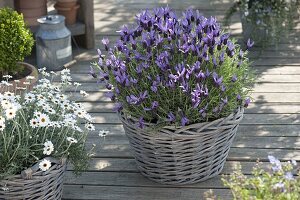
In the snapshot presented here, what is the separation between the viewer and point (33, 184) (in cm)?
276

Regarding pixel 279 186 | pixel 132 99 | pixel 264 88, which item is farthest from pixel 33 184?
pixel 264 88

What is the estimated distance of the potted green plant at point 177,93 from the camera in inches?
116

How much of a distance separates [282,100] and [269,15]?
0.95m

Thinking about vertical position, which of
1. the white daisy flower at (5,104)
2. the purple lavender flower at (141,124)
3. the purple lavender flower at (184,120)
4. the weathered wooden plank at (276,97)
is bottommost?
the weathered wooden plank at (276,97)

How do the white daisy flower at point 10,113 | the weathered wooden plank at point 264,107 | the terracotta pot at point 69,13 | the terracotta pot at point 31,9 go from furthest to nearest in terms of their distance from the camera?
1. the terracotta pot at point 69,13
2. the terracotta pot at point 31,9
3. the weathered wooden plank at point 264,107
4. the white daisy flower at point 10,113

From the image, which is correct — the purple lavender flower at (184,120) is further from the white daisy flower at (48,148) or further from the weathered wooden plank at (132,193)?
the white daisy flower at (48,148)

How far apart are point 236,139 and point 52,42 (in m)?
1.69

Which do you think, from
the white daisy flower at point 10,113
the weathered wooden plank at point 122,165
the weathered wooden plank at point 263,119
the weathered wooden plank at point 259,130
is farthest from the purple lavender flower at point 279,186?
the weathered wooden plank at point 263,119

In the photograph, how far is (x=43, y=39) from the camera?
4.72 metres

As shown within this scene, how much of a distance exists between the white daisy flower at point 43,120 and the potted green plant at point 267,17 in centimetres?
254

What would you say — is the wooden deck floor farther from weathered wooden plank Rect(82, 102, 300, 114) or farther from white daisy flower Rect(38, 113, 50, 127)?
white daisy flower Rect(38, 113, 50, 127)

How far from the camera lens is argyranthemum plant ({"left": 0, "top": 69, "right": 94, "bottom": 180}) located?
107 inches

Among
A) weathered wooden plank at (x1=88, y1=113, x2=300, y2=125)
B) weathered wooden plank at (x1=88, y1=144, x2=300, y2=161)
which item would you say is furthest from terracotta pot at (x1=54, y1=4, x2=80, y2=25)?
weathered wooden plank at (x1=88, y1=144, x2=300, y2=161)

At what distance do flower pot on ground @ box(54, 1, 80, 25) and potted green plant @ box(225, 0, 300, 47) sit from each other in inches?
46.2
